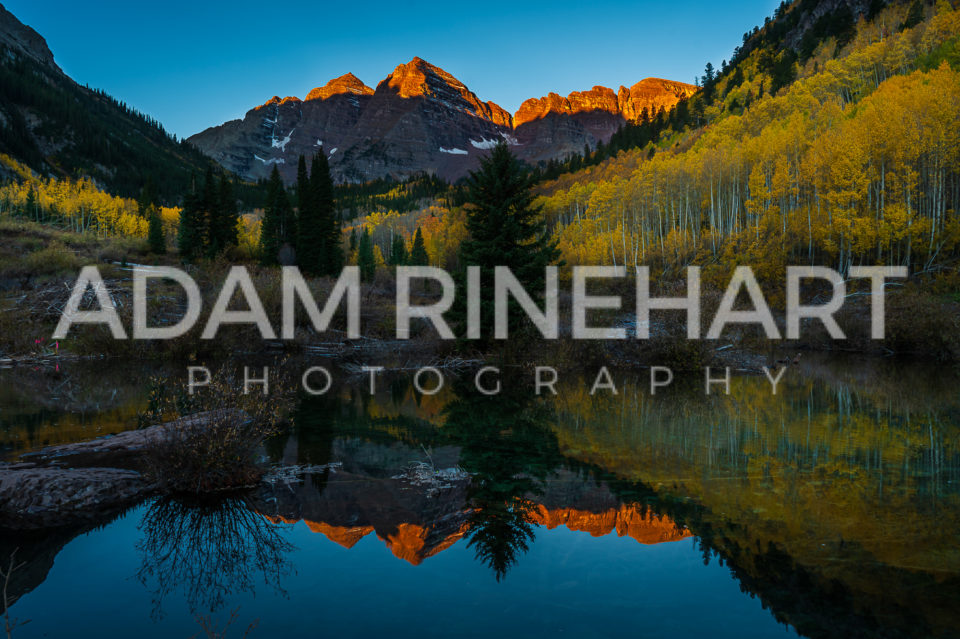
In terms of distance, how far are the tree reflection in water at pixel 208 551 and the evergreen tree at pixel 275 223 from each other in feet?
161

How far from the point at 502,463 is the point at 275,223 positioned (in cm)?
5044

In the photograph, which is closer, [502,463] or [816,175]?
[502,463]

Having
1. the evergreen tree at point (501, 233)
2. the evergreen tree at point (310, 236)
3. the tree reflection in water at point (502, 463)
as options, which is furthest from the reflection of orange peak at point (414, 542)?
the evergreen tree at point (310, 236)

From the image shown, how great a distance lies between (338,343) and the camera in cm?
2792

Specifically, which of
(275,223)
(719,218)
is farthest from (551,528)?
(275,223)

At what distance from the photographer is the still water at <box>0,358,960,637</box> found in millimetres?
4141

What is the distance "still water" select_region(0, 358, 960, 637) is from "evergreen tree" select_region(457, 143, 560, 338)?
39.6ft

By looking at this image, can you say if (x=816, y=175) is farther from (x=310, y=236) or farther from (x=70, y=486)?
(x=70, y=486)

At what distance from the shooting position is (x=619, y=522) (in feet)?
19.8

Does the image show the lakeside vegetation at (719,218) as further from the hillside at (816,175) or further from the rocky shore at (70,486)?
the rocky shore at (70,486)

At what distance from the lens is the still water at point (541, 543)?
163 inches

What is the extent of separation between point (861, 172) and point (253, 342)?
135 ft

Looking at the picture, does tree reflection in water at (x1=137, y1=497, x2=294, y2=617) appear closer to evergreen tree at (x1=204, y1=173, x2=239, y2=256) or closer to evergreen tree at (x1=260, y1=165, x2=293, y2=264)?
evergreen tree at (x1=260, y1=165, x2=293, y2=264)

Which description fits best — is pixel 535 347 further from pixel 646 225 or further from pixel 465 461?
pixel 646 225
